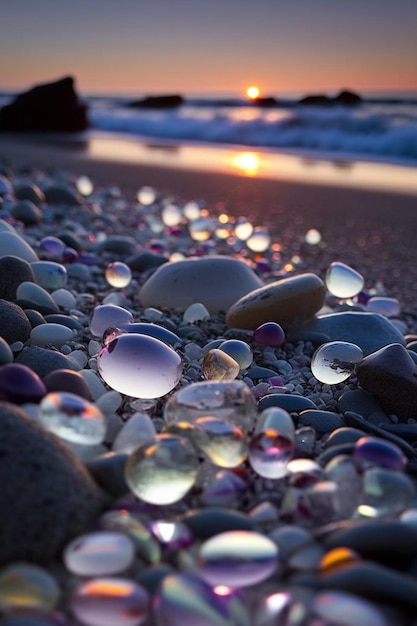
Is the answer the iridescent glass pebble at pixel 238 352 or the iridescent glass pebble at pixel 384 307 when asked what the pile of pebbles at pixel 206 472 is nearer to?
the iridescent glass pebble at pixel 238 352

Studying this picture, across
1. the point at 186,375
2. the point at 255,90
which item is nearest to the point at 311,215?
the point at 186,375

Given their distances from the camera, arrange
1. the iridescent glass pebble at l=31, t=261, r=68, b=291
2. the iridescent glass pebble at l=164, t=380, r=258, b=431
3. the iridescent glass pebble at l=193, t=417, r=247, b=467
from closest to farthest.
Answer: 1. the iridescent glass pebble at l=193, t=417, r=247, b=467
2. the iridescent glass pebble at l=164, t=380, r=258, b=431
3. the iridescent glass pebble at l=31, t=261, r=68, b=291

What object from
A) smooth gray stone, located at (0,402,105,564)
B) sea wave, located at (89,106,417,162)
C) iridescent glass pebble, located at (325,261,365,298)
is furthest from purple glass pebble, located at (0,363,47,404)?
sea wave, located at (89,106,417,162)

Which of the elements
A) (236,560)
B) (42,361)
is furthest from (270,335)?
(236,560)

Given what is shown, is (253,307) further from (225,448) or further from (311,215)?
(311,215)

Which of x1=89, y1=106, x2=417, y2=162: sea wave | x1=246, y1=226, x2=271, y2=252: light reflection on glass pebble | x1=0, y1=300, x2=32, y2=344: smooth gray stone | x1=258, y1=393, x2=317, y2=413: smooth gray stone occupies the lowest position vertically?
x1=258, y1=393, x2=317, y2=413: smooth gray stone

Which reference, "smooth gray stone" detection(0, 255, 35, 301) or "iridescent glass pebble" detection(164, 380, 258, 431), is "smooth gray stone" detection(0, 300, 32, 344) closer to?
"smooth gray stone" detection(0, 255, 35, 301)
